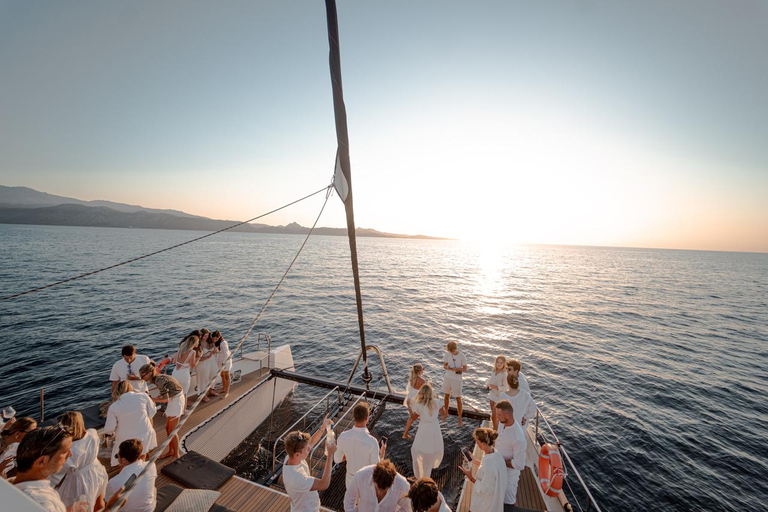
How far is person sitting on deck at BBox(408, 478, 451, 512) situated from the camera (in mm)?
3295

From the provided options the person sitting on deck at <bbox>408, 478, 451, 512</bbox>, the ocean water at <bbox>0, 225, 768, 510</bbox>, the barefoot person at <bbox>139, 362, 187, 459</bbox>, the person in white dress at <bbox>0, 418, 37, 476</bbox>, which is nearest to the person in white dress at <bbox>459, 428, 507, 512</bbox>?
the person sitting on deck at <bbox>408, 478, 451, 512</bbox>

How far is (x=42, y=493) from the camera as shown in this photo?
3.06 meters

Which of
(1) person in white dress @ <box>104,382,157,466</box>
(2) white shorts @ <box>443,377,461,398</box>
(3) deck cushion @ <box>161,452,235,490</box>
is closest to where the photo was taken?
(1) person in white dress @ <box>104,382,157,466</box>

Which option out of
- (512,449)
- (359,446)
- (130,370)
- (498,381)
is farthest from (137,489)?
(498,381)

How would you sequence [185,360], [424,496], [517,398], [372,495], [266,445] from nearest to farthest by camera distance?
[424,496] → [372,495] → [517,398] → [185,360] → [266,445]

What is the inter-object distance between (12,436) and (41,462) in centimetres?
302

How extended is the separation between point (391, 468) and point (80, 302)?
127 feet

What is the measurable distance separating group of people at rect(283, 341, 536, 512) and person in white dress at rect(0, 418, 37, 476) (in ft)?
15.1

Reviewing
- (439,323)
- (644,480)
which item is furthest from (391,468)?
(439,323)

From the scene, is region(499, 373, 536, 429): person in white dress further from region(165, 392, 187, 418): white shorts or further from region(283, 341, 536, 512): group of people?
region(165, 392, 187, 418): white shorts

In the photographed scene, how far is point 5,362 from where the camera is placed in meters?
16.5

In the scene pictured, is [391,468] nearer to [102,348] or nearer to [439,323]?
[102,348]

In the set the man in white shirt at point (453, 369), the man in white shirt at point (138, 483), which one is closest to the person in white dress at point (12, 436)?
the man in white shirt at point (138, 483)

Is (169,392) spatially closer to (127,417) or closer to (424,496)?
(127,417)
